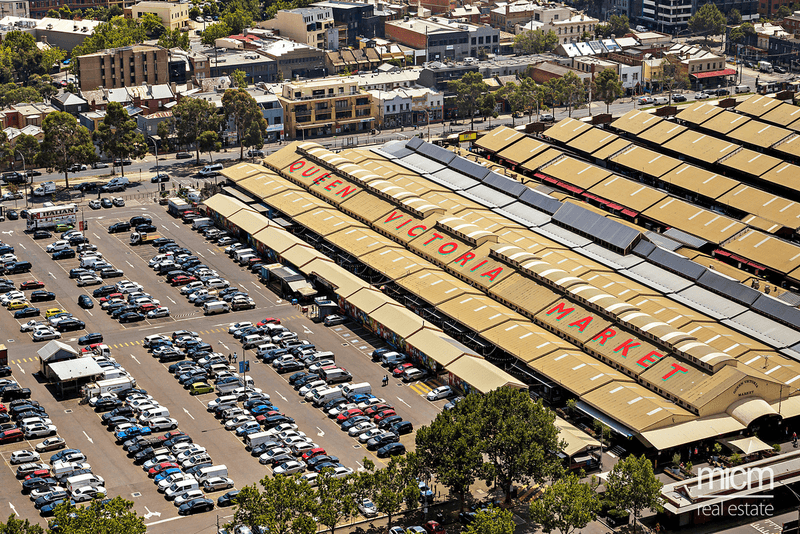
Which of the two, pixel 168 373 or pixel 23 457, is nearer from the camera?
pixel 23 457

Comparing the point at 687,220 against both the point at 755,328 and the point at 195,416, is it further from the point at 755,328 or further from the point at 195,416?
the point at 195,416

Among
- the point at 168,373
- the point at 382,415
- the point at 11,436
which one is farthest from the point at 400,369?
the point at 11,436

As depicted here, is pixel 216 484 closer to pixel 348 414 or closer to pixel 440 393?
pixel 348 414

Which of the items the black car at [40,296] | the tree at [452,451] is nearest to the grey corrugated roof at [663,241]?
the tree at [452,451]

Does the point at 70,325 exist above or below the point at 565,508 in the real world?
below

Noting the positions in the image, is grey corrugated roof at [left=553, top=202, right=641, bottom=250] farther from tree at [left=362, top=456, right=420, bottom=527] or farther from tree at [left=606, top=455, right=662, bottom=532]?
tree at [left=362, top=456, right=420, bottom=527]
